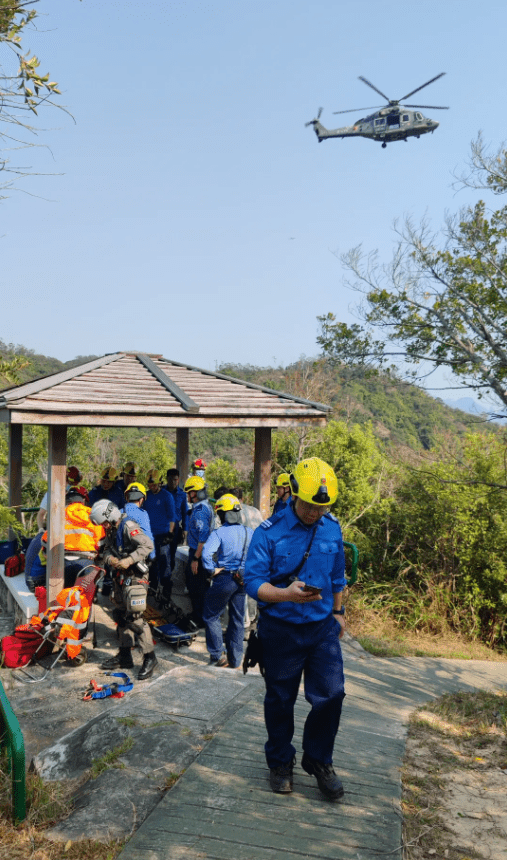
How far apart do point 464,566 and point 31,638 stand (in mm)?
7866

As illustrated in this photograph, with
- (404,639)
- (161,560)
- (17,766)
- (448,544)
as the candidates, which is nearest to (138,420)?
(161,560)

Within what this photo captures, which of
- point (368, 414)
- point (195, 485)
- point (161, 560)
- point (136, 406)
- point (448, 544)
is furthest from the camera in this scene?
point (368, 414)

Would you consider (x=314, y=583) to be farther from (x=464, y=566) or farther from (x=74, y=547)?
(x=464, y=566)

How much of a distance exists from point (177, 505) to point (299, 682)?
21.3 feet

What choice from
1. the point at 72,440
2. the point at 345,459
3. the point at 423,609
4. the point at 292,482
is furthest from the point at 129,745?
the point at 72,440

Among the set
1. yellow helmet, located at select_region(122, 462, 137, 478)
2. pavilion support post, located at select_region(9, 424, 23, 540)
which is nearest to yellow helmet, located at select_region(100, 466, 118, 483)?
yellow helmet, located at select_region(122, 462, 137, 478)

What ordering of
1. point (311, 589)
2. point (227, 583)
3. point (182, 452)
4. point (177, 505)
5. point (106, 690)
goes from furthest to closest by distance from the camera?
point (182, 452) → point (177, 505) → point (227, 583) → point (106, 690) → point (311, 589)

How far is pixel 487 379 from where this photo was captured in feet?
34.4

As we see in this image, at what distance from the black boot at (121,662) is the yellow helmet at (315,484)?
12.0ft

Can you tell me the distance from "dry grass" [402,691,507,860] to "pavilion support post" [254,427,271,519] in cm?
340

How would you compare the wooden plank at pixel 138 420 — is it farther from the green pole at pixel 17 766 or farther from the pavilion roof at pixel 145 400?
the green pole at pixel 17 766

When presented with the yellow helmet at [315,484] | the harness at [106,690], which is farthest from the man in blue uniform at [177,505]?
the yellow helmet at [315,484]

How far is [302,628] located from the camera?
329 centimetres

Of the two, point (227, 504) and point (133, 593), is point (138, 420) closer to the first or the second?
point (227, 504)
